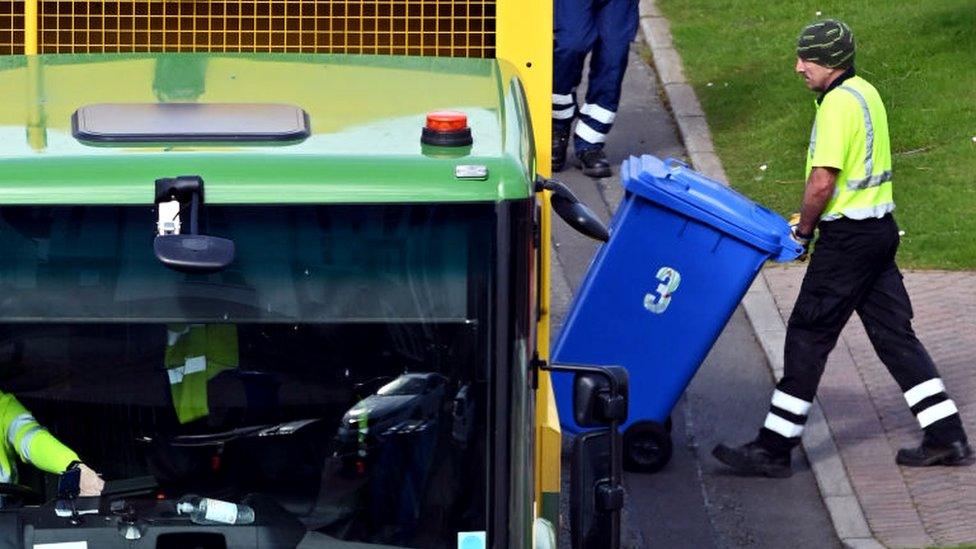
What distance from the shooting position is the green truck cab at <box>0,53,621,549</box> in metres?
3.91

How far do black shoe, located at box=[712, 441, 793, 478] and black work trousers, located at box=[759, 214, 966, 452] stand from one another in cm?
9

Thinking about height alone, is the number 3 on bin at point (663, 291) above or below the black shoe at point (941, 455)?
above

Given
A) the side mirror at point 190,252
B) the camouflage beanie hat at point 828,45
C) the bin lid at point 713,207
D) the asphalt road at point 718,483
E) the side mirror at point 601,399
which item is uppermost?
the side mirror at point 190,252

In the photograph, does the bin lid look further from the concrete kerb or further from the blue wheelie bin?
the concrete kerb

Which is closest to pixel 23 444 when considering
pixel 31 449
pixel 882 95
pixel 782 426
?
pixel 31 449

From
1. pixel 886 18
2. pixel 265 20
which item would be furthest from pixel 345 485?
pixel 886 18

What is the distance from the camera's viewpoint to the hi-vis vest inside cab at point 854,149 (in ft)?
24.7

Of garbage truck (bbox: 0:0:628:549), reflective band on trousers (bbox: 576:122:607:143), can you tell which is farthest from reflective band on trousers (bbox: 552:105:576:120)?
garbage truck (bbox: 0:0:628:549)

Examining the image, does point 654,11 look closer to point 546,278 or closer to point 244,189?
point 546,278

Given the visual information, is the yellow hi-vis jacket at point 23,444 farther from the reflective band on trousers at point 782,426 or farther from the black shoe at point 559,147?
the black shoe at point 559,147

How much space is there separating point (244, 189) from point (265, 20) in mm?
1398

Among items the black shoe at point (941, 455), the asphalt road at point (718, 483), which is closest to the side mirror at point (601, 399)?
the asphalt road at point (718, 483)

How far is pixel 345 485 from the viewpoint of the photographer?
4.07m

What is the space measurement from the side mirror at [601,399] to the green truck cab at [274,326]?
0.14 metres
